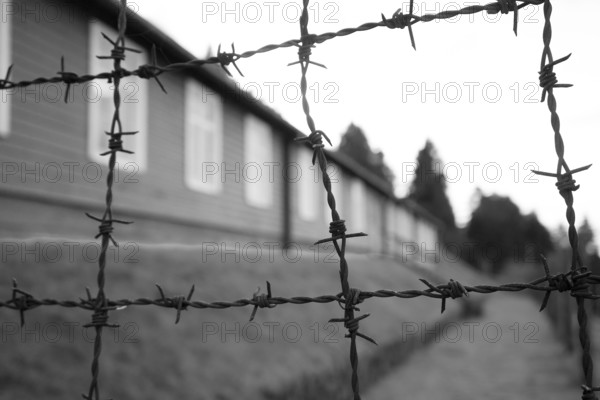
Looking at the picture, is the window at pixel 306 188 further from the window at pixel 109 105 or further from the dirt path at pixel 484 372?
the window at pixel 109 105

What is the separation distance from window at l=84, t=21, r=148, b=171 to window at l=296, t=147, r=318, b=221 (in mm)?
6576

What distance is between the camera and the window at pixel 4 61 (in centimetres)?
579

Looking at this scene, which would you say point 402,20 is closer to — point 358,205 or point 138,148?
point 138,148

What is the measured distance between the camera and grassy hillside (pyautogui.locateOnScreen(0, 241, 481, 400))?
3.28m

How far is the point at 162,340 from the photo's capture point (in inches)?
164

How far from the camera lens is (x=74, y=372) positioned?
3.26 m

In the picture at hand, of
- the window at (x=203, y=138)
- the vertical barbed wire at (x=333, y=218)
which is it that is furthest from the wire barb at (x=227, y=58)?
the window at (x=203, y=138)

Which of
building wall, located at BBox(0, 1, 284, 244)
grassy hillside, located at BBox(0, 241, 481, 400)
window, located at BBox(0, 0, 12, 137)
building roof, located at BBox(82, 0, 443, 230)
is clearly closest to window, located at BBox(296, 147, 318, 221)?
building roof, located at BBox(82, 0, 443, 230)

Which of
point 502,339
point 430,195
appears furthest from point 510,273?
point 502,339

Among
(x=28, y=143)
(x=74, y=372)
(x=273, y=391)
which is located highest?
(x=28, y=143)

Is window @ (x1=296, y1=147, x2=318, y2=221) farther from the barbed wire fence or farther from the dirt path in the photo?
the barbed wire fence

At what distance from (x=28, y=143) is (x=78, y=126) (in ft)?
2.83

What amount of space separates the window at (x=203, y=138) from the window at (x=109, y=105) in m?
1.35

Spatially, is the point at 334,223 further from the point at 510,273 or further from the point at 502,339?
the point at 510,273
